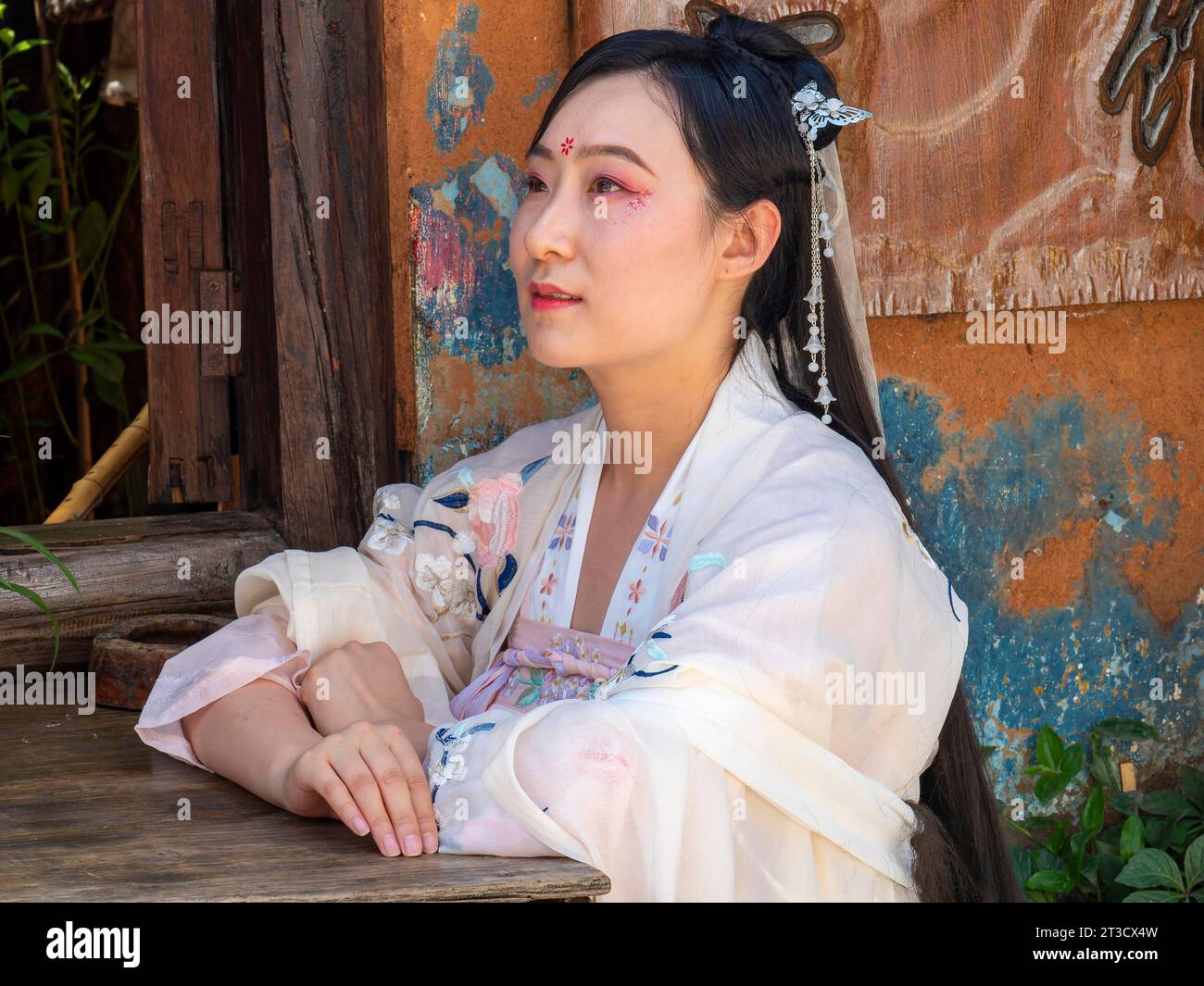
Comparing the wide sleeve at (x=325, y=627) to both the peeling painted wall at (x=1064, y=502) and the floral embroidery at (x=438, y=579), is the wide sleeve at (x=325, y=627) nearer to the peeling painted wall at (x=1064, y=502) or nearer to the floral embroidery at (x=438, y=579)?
the floral embroidery at (x=438, y=579)

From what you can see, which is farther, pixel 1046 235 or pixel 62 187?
pixel 62 187

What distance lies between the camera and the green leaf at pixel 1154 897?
8.47 feet

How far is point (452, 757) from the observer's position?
1741 millimetres

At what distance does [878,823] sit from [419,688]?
745 millimetres

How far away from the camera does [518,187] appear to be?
263 centimetres

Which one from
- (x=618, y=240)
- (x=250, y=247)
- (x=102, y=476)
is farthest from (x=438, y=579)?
(x=102, y=476)

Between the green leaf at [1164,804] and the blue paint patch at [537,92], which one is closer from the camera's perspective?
the blue paint patch at [537,92]

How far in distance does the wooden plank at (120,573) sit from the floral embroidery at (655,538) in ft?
2.99

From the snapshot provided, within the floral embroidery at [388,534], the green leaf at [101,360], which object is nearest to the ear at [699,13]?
the floral embroidery at [388,534]
